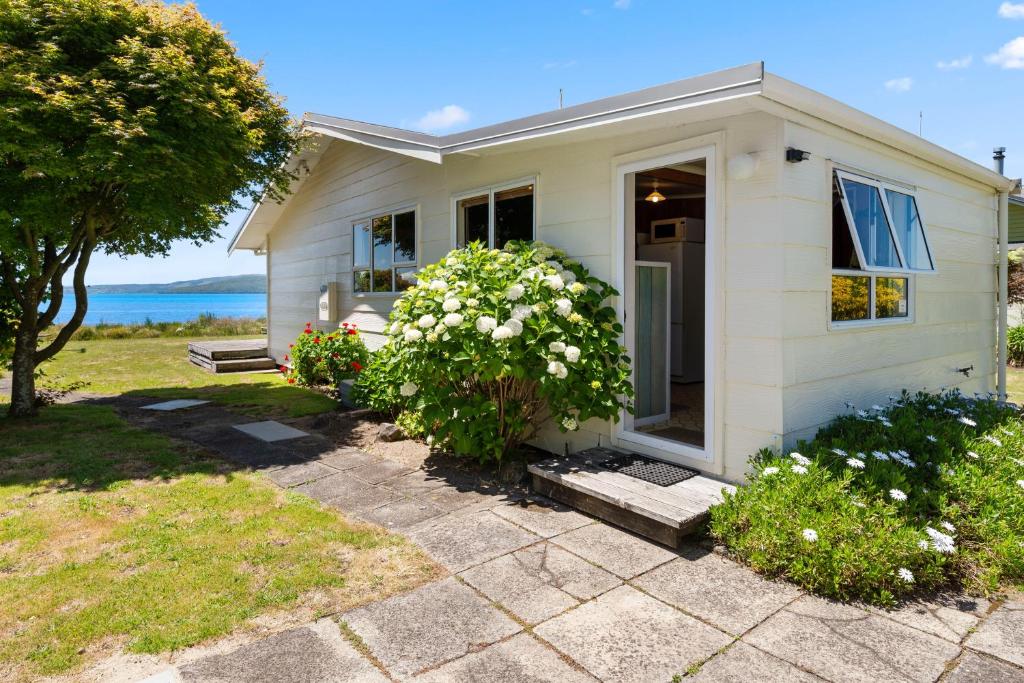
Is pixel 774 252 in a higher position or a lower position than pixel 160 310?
lower

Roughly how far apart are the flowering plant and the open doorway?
169 inches

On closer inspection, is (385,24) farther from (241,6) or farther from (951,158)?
(951,158)

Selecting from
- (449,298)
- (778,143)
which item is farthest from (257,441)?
(778,143)

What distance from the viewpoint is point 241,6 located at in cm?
795

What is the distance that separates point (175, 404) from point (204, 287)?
12185 cm

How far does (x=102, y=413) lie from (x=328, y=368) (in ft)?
9.60

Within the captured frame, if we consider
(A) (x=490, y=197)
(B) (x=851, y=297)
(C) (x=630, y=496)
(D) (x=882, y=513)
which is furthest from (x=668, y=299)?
(D) (x=882, y=513)

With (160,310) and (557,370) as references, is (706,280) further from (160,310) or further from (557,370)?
(160,310)

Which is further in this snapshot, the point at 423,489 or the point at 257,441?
the point at 257,441

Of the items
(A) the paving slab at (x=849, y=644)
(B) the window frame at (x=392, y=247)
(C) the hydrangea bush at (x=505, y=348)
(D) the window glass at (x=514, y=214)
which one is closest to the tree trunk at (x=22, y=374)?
(B) the window frame at (x=392, y=247)

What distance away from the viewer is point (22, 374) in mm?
6977

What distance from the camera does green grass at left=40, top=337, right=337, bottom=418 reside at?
8.08m

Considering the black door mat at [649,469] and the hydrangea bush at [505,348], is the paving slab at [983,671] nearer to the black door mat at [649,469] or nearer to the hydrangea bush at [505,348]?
the black door mat at [649,469]

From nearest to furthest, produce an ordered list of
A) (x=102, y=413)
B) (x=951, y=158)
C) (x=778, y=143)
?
(x=778, y=143) < (x=951, y=158) < (x=102, y=413)
